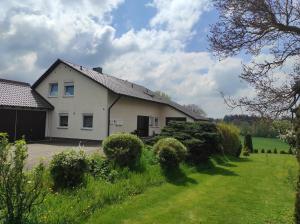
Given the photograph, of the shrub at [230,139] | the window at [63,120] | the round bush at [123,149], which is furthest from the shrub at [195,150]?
the window at [63,120]

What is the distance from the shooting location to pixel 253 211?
864 centimetres

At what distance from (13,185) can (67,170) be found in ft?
9.97

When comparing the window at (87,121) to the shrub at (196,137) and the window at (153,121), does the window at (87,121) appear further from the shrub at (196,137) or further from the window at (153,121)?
the shrub at (196,137)

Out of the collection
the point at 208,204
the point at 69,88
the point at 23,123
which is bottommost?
the point at 208,204

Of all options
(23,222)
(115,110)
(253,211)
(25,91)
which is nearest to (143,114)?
(115,110)

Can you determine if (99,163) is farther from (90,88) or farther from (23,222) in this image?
(90,88)

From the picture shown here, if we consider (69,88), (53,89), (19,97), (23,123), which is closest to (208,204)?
(23,123)

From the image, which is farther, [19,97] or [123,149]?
[19,97]

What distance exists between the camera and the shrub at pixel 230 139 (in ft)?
82.9

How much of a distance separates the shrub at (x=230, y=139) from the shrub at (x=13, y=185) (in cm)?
2049

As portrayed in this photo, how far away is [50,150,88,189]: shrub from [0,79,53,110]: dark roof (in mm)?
15389

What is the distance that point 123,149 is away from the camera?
1245 centimetres

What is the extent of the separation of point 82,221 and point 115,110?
19344mm

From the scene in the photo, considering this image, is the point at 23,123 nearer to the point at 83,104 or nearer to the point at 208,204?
the point at 83,104
